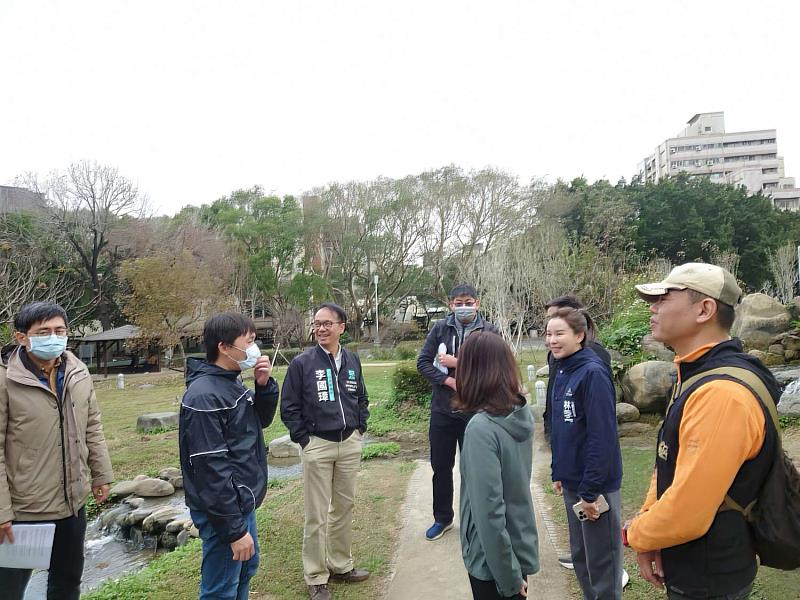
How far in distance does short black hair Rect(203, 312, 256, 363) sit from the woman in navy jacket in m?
1.72

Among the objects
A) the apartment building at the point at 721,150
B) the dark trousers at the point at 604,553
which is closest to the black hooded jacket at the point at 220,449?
the dark trousers at the point at 604,553

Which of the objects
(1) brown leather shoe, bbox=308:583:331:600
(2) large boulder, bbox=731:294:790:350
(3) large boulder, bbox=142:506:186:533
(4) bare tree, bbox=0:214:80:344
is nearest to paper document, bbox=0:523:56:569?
(1) brown leather shoe, bbox=308:583:331:600

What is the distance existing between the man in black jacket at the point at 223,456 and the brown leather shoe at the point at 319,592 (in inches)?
28.2

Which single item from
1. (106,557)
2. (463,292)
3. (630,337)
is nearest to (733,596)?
(463,292)

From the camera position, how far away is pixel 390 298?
114 feet

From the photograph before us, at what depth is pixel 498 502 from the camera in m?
2.16

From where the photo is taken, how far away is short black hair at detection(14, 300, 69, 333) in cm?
302

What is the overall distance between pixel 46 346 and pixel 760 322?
1203 centimetres

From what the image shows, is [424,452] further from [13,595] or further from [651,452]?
[13,595]

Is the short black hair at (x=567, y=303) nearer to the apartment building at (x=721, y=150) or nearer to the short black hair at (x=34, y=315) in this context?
the short black hair at (x=34, y=315)

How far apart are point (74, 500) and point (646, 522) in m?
2.87

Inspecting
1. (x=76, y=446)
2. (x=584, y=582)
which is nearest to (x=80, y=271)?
→ (x=76, y=446)

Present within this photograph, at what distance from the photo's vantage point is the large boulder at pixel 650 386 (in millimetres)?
7742

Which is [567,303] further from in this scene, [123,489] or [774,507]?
[123,489]
